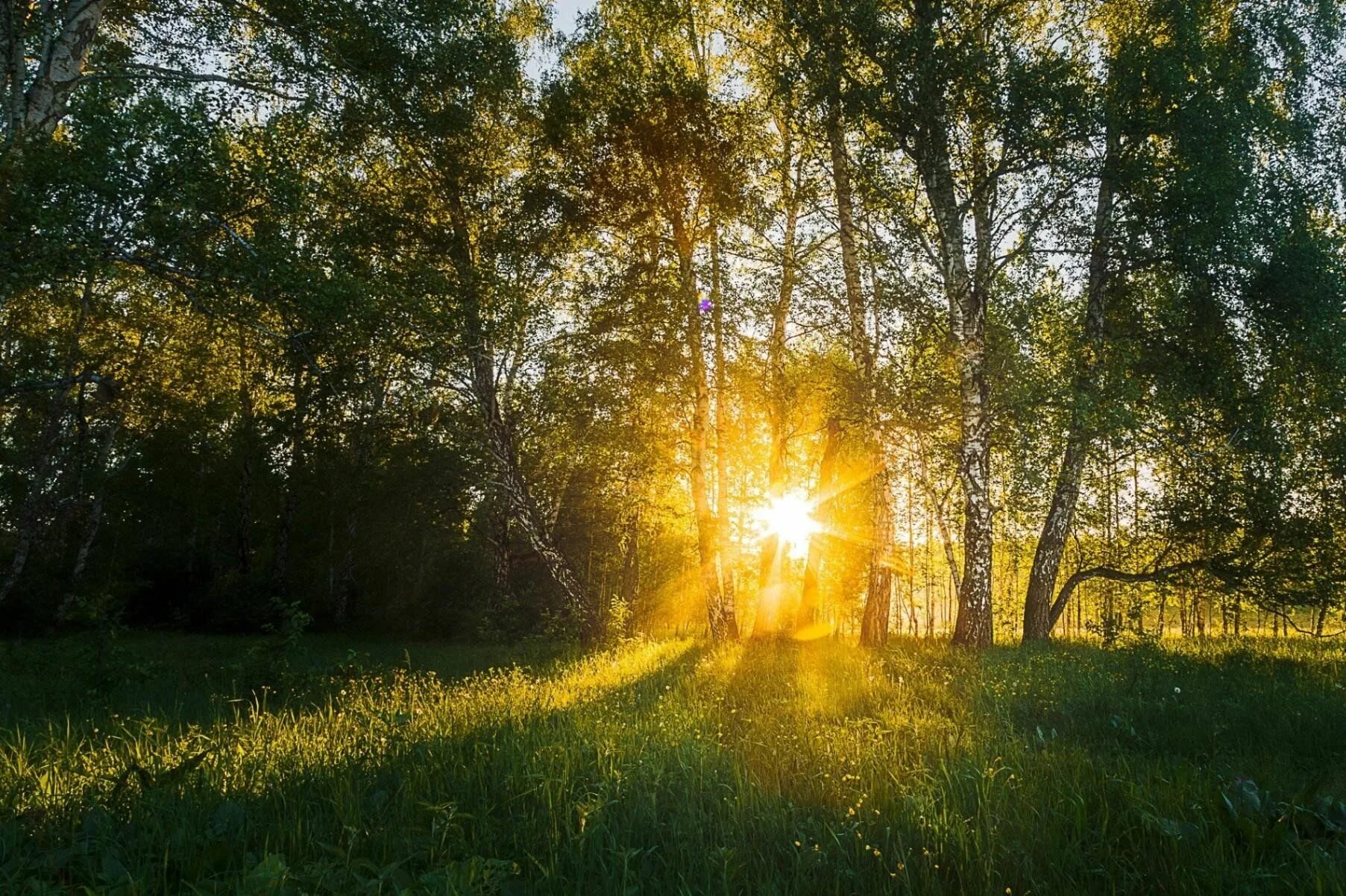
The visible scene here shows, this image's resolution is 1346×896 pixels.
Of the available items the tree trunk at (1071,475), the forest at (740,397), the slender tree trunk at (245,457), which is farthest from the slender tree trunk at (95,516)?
the tree trunk at (1071,475)

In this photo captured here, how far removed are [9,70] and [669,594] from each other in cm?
3457

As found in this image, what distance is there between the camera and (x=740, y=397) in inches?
596

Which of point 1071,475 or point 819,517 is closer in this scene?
point 1071,475

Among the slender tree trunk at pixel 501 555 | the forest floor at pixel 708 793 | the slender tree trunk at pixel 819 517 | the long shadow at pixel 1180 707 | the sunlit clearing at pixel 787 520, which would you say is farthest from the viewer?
the slender tree trunk at pixel 501 555

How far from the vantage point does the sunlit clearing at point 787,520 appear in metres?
16.4

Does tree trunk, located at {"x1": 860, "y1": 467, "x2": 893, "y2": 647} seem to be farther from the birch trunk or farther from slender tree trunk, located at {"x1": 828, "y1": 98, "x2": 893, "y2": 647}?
the birch trunk

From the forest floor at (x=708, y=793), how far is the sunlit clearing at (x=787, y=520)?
8.91m

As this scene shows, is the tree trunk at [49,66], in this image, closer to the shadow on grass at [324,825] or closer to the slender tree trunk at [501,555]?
the shadow on grass at [324,825]

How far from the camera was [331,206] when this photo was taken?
13445 millimetres

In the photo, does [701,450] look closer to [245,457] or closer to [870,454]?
[870,454]

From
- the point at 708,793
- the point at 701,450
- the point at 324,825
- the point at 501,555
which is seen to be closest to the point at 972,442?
the point at 701,450

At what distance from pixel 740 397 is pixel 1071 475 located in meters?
6.67

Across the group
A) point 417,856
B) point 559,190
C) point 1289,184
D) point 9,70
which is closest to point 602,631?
point 559,190

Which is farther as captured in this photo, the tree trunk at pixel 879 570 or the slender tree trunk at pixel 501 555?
the slender tree trunk at pixel 501 555
